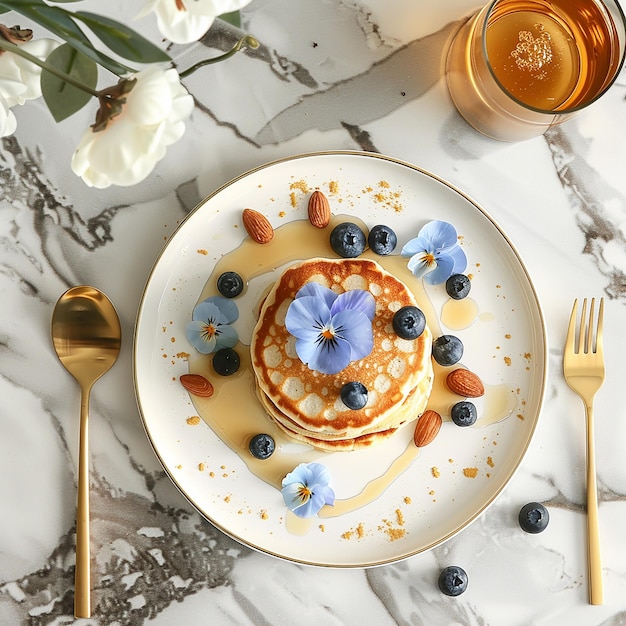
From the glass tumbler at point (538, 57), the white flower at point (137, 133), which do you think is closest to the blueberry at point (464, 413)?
the glass tumbler at point (538, 57)

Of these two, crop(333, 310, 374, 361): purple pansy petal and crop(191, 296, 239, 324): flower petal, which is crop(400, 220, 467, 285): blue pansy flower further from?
crop(191, 296, 239, 324): flower petal

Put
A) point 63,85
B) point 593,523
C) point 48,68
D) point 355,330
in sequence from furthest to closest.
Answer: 1. point 593,523
2. point 355,330
3. point 63,85
4. point 48,68

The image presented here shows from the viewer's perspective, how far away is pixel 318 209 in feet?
4.72

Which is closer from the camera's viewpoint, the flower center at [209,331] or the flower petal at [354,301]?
the flower petal at [354,301]

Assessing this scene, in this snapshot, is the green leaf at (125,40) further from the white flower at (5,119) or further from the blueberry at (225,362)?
the blueberry at (225,362)

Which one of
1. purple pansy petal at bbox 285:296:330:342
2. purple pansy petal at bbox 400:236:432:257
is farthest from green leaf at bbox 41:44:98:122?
purple pansy petal at bbox 400:236:432:257

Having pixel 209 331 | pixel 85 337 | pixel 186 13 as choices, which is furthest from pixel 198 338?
pixel 186 13

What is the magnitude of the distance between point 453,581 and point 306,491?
1.32 feet

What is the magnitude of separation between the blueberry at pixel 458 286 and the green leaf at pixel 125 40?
921 millimetres

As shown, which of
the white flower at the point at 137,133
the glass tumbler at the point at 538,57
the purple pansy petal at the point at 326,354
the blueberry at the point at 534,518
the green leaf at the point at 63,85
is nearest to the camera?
the white flower at the point at 137,133

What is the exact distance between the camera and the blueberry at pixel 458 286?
145cm

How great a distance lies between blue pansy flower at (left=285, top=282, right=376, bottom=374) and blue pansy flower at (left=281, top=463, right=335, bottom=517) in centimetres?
26

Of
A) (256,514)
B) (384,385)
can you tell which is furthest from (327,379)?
(256,514)

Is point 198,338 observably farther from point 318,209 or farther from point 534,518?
point 534,518
